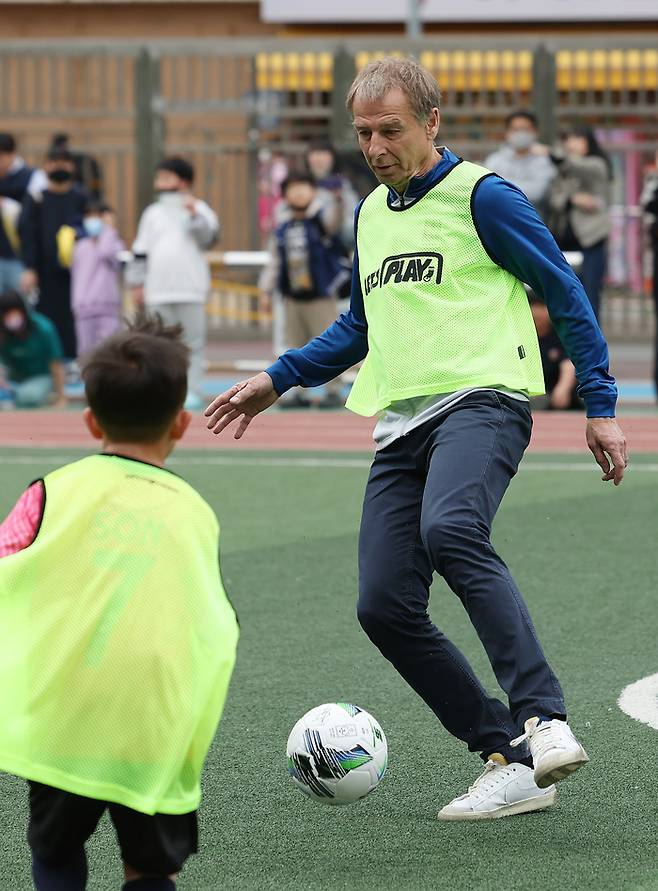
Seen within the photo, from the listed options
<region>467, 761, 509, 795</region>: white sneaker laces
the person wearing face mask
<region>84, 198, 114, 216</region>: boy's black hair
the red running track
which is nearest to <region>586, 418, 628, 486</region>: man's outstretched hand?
<region>467, 761, 509, 795</region>: white sneaker laces

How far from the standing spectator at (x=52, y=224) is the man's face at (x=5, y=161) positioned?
411 millimetres

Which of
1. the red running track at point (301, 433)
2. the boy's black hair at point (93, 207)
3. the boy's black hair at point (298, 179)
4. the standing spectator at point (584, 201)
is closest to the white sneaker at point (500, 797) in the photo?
the red running track at point (301, 433)

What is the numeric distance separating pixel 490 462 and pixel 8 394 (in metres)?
11.9

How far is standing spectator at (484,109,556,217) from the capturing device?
14.8m

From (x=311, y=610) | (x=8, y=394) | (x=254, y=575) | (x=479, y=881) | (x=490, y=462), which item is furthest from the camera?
(x=8, y=394)

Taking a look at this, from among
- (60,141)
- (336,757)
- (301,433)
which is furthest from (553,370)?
(336,757)

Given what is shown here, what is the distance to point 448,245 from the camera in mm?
4555

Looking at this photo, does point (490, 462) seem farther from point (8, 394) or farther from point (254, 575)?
point (8, 394)

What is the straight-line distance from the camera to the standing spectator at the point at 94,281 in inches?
616

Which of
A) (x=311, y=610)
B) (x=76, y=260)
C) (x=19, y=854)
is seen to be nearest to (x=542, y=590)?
(x=311, y=610)

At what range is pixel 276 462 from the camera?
1167cm

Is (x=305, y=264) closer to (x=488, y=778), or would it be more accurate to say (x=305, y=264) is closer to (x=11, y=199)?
(x=11, y=199)

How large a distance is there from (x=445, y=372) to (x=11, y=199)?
12.6 m

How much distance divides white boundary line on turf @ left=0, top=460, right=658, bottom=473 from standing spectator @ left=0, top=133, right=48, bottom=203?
511 centimetres
